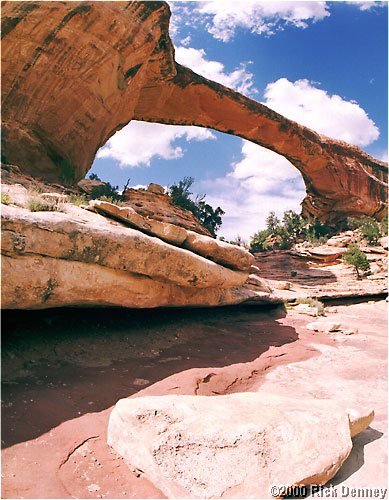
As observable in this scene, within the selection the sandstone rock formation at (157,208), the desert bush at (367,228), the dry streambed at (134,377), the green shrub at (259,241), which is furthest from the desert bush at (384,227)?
the dry streambed at (134,377)

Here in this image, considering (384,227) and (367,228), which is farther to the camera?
(384,227)

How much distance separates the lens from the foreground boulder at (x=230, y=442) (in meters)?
2.53

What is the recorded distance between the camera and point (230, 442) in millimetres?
2756

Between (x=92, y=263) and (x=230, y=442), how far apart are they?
3.80 meters

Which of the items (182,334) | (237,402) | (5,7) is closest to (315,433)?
(237,402)

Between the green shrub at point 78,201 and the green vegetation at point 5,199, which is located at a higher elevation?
the green shrub at point 78,201

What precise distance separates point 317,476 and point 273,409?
0.73 metres

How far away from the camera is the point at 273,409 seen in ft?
10.6

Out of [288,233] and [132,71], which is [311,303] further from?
[288,233]

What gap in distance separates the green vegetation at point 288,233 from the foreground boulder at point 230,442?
31.2m

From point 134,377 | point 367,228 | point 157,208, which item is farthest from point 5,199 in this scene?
point 367,228

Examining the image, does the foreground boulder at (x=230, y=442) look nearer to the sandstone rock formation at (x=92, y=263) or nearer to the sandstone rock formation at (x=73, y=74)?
the sandstone rock formation at (x=92, y=263)

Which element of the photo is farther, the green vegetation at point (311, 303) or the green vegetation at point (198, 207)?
the green vegetation at point (198, 207)

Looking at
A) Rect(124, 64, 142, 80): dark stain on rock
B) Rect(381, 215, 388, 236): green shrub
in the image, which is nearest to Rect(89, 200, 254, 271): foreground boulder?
Rect(124, 64, 142, 80): dark stain on rock
